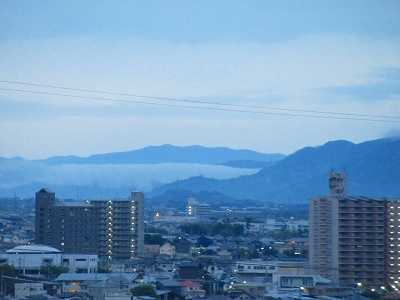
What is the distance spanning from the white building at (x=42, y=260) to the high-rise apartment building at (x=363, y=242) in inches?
143

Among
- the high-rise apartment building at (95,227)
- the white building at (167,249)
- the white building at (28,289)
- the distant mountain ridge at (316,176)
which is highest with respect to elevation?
the distant mountain ridge at (316,176)

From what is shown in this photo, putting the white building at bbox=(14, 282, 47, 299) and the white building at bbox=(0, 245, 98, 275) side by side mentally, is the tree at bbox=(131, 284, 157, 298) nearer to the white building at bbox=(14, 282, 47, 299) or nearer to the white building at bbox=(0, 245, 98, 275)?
the white building at bbox=(14, 282, 47, 299)

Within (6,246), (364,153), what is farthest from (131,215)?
(364,153)

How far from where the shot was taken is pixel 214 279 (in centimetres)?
1711

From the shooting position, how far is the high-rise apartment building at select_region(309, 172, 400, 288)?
17125 millimetres

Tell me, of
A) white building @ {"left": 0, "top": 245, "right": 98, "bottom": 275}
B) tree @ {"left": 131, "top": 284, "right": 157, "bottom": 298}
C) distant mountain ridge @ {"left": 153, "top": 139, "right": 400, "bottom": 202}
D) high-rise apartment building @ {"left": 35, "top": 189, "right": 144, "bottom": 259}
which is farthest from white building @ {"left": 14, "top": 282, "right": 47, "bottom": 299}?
distant mountain ridge @ {"left": 153, "top": 139, "right": 400, "bottom": 202}

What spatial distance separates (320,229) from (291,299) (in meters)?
5.37

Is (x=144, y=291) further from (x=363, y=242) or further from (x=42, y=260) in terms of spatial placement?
(x=42, y=260)

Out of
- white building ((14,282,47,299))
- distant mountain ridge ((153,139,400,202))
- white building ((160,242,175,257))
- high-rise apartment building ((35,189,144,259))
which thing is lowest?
white building ((160,242,175,257))

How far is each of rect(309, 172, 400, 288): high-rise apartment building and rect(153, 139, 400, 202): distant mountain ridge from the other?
135ft

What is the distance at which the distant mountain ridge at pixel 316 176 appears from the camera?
210 feet

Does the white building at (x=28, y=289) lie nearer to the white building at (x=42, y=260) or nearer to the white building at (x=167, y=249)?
the white building at (x=42, y=260)

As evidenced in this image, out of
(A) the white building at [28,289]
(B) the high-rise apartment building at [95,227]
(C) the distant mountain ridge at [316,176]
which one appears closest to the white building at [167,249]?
(B) the high-rise apartment building at [95,227]

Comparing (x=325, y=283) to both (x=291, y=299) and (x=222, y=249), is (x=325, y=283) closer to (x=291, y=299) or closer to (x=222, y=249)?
(x=291, y=299)
